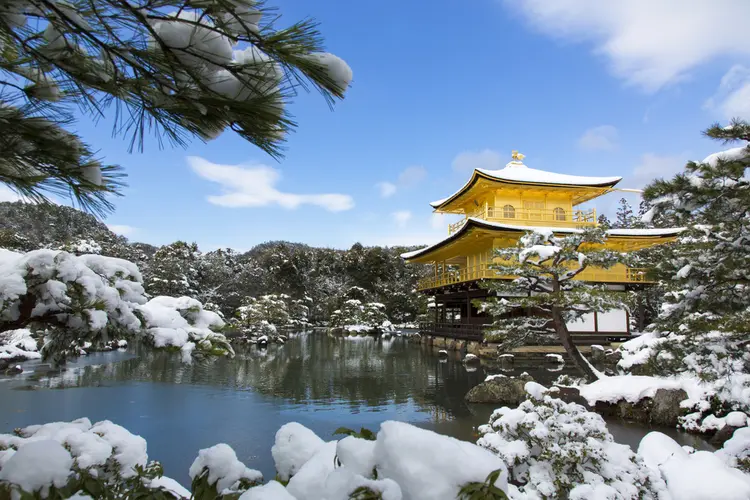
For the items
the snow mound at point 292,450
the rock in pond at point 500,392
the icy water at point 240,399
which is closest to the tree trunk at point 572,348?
the rock in pond at point 500,392

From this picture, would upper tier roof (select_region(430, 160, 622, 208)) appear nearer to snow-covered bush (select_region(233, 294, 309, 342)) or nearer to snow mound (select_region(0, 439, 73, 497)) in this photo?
snow-covered bush (select_region(233, 294, 309, 342))

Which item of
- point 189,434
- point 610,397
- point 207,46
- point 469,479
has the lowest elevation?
point 189,434

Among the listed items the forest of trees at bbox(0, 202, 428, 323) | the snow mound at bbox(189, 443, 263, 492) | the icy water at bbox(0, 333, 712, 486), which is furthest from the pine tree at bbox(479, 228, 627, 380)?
the forest of trees at bbox(0, 202, 428, 323)

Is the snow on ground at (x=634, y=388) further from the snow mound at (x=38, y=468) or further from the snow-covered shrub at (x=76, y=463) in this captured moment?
the snow mound at (x=38, y=468)

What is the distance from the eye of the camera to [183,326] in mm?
2191

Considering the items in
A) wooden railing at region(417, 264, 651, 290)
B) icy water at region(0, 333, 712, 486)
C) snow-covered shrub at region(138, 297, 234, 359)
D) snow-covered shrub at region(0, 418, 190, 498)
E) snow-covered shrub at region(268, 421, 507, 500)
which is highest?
wooden railing at region(417, 264, 651, 290)

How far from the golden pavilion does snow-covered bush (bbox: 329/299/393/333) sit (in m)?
6.63

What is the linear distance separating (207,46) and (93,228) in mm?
35277

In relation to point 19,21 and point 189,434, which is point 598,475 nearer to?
point 19,21

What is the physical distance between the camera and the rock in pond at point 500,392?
7406mm

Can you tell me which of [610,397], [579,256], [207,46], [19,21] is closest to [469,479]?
[207,46]

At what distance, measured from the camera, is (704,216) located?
3.49 m

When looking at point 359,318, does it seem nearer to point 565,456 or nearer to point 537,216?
point 537,216

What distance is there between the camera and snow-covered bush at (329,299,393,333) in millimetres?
25281
